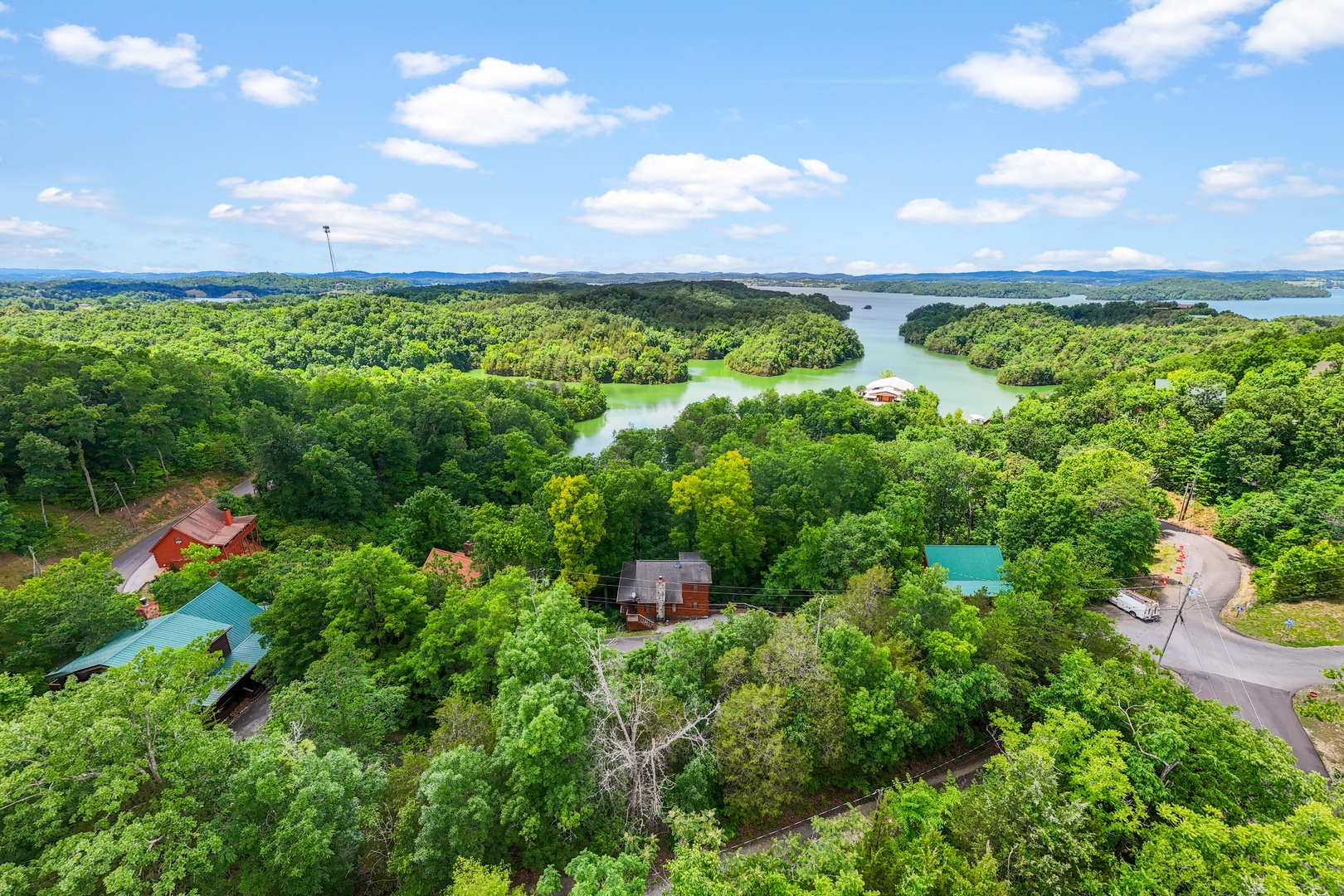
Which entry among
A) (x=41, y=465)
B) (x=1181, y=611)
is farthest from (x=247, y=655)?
(x=1181, y=611)

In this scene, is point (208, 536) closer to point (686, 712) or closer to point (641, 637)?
point (641, 637)

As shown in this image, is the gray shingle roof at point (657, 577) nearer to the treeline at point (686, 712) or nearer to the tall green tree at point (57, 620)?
the treeline at point (686, 712)

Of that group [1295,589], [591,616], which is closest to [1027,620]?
[1295,589]

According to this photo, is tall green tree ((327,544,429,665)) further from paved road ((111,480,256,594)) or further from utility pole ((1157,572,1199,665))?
utility pole ((1157,572,1199,665))

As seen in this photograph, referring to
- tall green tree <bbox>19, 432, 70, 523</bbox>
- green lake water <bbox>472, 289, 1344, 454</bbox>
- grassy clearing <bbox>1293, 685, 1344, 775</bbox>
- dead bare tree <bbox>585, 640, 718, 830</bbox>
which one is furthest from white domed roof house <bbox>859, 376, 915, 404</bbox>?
A: tall green tree <bbox>19, 432, 70, 523</bbox>

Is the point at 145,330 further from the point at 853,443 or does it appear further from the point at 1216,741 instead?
the point at 1216,741

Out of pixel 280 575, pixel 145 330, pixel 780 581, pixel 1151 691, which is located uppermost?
pixel 145 330
